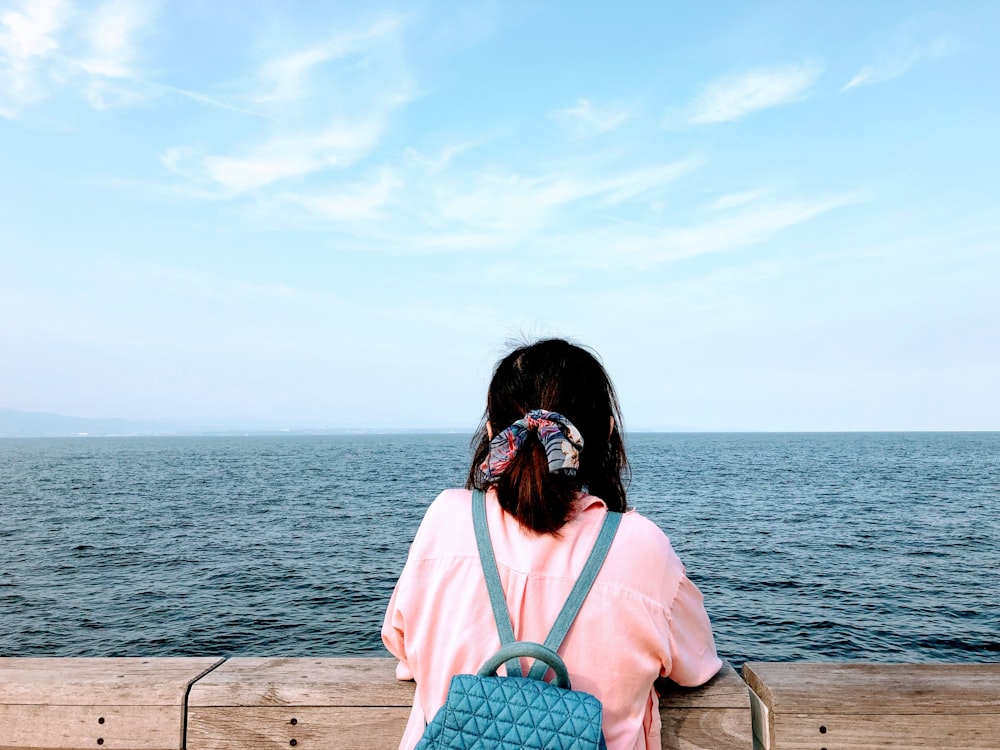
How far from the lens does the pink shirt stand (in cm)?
178

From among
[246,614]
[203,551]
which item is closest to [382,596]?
[246,614]

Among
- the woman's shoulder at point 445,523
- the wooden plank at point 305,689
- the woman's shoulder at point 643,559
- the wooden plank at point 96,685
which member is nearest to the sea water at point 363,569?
the woman's shoulder at point 643,559

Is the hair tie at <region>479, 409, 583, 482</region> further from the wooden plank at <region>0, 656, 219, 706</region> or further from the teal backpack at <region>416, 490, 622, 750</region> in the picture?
the wooden plank at <region>0, 656, 219, 706</region>

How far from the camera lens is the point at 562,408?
2002mm

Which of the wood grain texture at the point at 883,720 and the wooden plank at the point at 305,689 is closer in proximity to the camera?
the wood grain texture at the point at 883,720

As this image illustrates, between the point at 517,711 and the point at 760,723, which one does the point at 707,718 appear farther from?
the point at 517,711

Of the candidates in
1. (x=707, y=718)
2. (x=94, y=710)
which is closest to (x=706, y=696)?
(x=707, y=718)

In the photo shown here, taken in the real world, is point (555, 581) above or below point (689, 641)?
above

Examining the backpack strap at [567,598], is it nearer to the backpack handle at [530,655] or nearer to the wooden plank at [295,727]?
the backpack handle at [530,655]

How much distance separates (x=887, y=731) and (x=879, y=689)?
109 mm

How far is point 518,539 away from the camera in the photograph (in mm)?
1858

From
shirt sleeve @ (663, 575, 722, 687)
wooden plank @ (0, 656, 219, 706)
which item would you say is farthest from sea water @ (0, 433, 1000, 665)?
wooden plank @ (0, 656, 219, 706)

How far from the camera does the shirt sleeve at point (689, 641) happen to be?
6.20 ft

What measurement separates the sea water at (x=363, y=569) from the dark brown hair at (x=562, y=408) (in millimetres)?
348
